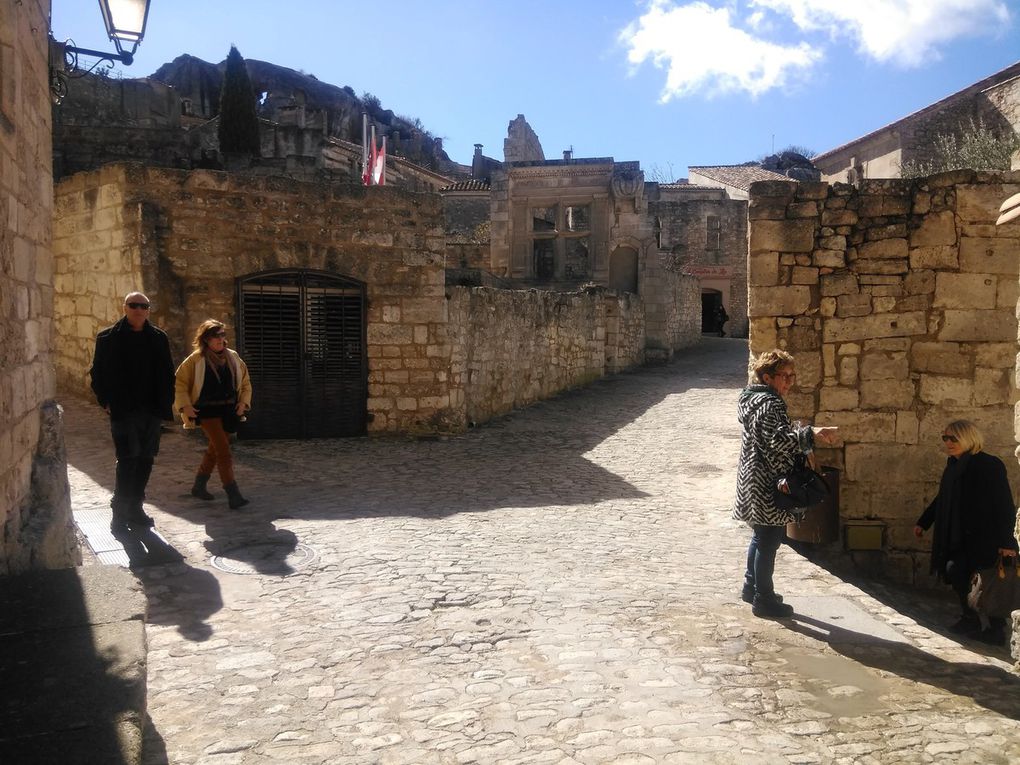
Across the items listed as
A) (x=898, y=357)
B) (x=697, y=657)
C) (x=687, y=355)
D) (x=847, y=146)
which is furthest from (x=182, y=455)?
(x=847, y=146)

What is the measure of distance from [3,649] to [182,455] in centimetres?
644

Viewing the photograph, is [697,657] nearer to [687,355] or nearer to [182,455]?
[182,455]

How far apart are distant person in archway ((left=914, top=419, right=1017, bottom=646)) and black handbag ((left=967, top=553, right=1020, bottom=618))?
47 mm

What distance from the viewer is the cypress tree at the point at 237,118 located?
78.1 ft

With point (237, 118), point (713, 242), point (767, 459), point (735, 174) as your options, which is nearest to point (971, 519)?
point (767, 459)

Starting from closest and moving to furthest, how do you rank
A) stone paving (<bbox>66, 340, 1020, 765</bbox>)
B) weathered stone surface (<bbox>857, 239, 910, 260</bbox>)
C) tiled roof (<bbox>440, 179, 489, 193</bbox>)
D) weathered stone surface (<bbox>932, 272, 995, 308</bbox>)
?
stone paving (<bbox>66, 340, 1020, 765</bbox>), weathered stone surface (<bbox>932, 272, 995, 308</bbox>), weathered stone surface (<bbox>857, 239, 910, 260</bbox>), tiled roof (<bbox>440, 179, 489, 193</bbox>)

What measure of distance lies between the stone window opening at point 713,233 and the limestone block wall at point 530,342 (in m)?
16.4

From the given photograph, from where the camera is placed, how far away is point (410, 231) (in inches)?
425

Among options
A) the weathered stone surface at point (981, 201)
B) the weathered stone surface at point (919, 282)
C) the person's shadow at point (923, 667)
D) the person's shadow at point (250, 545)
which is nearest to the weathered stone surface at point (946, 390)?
the weathered stone surface at point (919, 282)

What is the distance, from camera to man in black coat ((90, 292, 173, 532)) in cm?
530

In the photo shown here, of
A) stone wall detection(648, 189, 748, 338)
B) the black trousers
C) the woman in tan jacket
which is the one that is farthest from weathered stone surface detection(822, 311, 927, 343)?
stone wall detection(648, 189, 748, 338)

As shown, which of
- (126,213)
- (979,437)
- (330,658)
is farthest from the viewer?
(126,213)

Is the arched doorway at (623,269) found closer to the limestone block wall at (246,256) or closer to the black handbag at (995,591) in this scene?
the limestone block wall at (246,256)

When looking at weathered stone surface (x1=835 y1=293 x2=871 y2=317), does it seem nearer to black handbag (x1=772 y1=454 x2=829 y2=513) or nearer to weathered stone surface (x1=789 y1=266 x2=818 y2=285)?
weathered stone surface (x1=789 y1=266 x2=818 y2=285)
